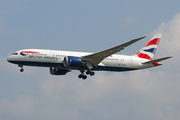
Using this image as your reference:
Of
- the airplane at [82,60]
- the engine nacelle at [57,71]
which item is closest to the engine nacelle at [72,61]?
the airplane at [82,60]

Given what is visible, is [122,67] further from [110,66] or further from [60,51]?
[60,51]

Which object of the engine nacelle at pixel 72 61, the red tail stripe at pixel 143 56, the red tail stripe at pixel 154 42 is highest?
the red tail stripe at pixel 154 42

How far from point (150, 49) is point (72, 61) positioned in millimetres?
17618

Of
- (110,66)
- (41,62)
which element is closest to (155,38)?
(110,66)

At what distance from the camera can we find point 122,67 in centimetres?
5372

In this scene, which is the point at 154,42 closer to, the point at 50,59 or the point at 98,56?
the point at 98,56

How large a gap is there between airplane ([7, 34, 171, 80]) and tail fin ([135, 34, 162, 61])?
2.07 m

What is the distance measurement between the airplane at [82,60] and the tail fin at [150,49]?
207 centimetres

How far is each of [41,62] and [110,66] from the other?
449 inches

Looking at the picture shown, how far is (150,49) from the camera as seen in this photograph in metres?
59.5

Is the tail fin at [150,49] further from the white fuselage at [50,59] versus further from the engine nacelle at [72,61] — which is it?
the engine nacelle at [72,61]

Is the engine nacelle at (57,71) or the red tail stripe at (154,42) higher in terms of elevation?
the red tail stripe at (154,42)

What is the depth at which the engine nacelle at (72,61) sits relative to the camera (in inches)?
1911

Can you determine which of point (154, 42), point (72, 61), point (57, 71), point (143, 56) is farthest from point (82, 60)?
point (154, 42)
